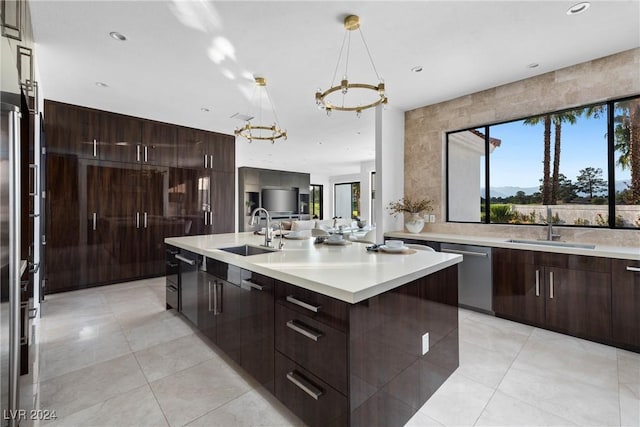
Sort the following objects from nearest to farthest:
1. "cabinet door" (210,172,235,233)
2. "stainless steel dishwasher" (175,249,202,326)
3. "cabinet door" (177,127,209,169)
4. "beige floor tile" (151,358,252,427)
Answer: "beige floor tile" (151,358,252,427) → "stainless steel dishwasher" (175,249,202,326) → "cabinet door" (177,127,209,169) → "cabinet door" (210,172,235,233)

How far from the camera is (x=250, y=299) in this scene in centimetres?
181

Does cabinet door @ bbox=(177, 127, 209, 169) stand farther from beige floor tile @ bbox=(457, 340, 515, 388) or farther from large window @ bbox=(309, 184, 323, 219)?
large window @ bbox=(309, 184, 323, 219)

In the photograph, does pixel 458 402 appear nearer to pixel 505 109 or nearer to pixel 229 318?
pixel 229 318

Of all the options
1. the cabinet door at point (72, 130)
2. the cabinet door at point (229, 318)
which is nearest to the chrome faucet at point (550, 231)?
the cabinet door at point (229, 318)

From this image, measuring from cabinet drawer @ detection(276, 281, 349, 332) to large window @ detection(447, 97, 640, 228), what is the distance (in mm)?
3030

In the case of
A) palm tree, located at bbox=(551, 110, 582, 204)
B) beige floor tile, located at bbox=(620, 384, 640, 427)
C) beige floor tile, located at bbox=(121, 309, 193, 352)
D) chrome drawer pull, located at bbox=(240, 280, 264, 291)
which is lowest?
beige floor tile, located at bbox=(620, 384, 640, 427)

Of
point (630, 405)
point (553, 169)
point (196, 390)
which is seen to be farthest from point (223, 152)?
point (630, 405)

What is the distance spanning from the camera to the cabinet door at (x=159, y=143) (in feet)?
15.2

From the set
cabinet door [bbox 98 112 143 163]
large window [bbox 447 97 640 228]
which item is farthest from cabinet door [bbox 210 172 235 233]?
large window [bbox 447 97 640 228]

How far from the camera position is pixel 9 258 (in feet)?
3.44

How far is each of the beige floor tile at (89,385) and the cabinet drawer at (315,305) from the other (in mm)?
1300

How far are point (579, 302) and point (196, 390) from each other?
3150 millimetres

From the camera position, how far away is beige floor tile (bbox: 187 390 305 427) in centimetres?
158

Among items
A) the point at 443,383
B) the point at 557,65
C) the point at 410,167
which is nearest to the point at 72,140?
the point at 410,167
